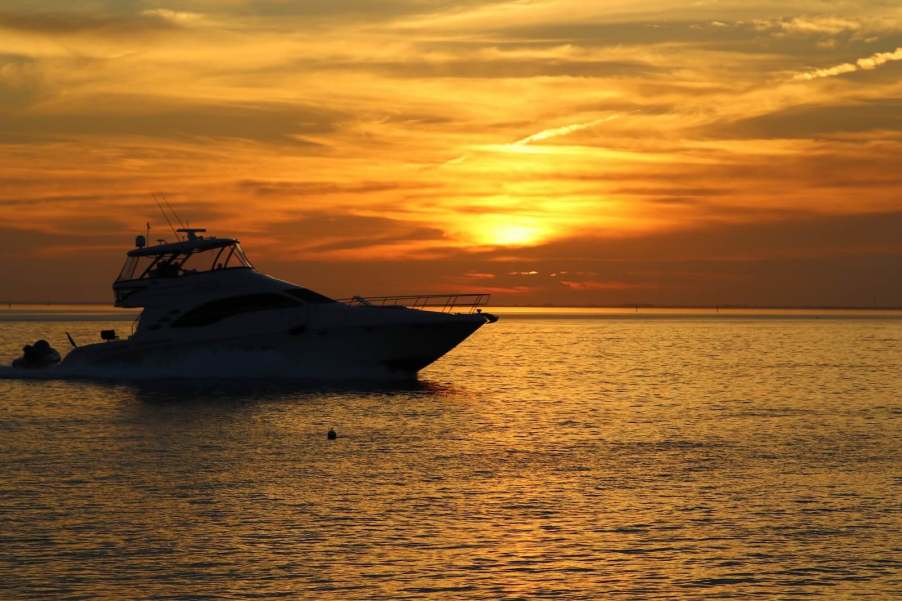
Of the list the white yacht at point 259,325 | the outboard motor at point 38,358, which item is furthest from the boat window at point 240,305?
the outboard motor at point 38,358

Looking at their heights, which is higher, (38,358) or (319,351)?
(319,351)

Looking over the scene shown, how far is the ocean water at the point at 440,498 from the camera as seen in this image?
19625mm

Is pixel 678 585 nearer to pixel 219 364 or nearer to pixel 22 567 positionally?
pixel 22 567

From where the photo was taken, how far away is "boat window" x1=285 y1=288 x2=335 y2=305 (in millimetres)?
54906

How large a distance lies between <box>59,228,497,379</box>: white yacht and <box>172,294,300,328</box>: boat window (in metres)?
0.05

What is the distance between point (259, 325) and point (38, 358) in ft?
64.5

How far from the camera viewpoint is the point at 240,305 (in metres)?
54.7

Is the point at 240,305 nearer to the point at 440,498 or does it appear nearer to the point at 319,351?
the point at 319,351

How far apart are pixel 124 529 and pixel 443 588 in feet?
25.2

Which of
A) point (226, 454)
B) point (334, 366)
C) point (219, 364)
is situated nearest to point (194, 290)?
point (219, 364)

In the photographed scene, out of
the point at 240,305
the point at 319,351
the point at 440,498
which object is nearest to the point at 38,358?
the point at 240,305

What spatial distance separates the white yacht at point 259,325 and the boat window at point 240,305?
1.9 inches

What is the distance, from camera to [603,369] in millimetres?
87000

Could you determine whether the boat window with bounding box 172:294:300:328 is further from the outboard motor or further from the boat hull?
the outboard motor
